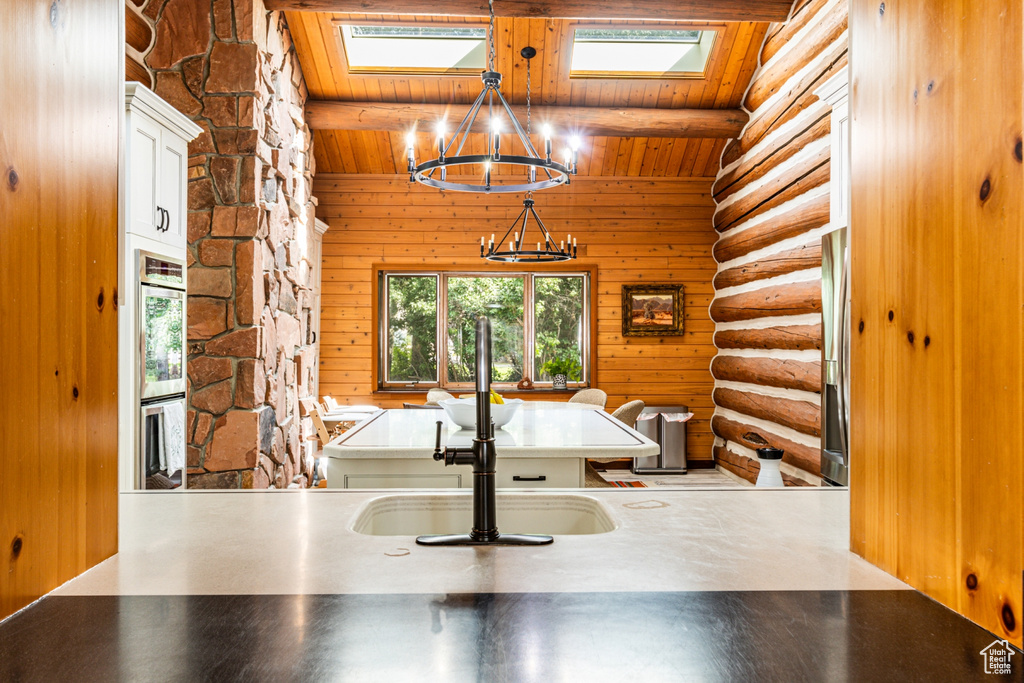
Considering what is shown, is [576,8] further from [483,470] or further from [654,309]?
[483,470]

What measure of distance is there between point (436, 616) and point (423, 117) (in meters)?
5.75

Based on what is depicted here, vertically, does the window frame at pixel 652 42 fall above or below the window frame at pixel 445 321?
above

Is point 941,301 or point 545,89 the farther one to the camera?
point 545,89

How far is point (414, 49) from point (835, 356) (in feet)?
14.5

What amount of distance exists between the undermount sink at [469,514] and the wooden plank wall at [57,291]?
55 cm

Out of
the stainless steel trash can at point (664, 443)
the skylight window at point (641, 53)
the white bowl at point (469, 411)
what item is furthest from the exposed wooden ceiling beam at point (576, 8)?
the stainless steel trash can at point (664, 443)

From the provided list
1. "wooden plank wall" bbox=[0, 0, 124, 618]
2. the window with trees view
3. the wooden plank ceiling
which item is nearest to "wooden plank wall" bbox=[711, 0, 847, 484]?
the wooden plank ceiling

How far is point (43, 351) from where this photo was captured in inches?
33.2

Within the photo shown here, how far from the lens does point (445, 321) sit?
7.23 metres

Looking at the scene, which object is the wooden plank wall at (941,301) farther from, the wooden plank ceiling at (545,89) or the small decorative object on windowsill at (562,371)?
the small decorative object on windowsill at (562,371)

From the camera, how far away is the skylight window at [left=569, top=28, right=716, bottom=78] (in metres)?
5.73

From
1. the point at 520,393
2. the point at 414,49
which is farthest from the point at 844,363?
the point at 414,49

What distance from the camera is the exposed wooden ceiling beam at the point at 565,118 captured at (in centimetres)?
604

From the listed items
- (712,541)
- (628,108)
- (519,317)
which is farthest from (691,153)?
(712,541)
